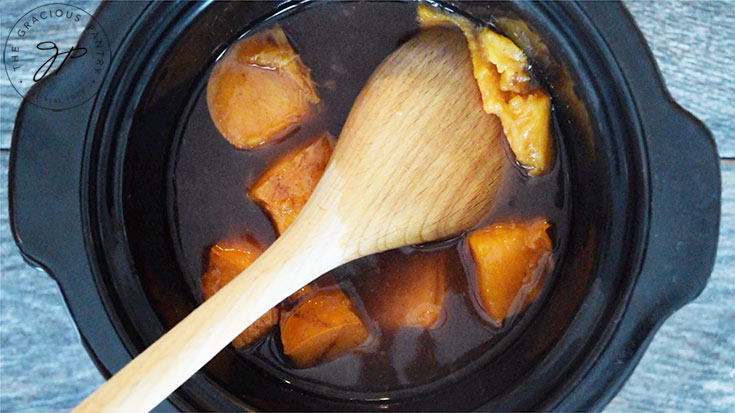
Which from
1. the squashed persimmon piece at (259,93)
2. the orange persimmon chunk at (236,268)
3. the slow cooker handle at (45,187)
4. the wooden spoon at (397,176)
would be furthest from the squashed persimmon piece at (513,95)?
the slow cooker handle at (45,187)

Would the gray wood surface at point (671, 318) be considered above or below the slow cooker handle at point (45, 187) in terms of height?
below

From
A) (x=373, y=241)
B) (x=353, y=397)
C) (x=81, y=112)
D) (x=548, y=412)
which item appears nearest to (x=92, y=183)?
(x=81, y=112)

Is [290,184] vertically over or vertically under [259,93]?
under

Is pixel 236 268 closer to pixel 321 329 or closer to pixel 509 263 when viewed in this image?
pixel 321 329

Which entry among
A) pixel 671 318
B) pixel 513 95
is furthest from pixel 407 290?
pixel 671 318

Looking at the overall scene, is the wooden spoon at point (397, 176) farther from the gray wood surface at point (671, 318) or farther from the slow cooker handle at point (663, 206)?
the gray wood surface at point (671, 318)
